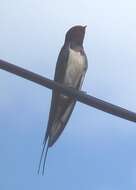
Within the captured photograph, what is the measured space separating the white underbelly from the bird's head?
0.12 metres

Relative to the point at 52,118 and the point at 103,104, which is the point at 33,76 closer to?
the point at 103,104

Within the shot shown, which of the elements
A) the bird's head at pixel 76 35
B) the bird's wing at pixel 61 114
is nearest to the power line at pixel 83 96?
the bird's wing at pixel 61 114

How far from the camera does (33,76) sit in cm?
287

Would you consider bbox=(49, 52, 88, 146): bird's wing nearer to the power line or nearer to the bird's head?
the power line

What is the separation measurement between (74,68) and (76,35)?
36cm

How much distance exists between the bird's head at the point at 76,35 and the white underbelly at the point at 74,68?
0.12m

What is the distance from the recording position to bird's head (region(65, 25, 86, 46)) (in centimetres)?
536

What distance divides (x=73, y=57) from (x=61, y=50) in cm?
16

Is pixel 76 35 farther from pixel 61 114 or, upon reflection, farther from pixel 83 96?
pixel 83 96

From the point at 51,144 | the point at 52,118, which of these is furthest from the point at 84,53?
the point at 51,144

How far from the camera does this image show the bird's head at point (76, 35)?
17.6 feet

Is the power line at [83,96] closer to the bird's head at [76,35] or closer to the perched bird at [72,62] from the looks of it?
the perched bird at [72,62]

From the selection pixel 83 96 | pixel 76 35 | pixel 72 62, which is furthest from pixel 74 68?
pixel 83 96

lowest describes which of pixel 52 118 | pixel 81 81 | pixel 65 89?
pixel 81 81
